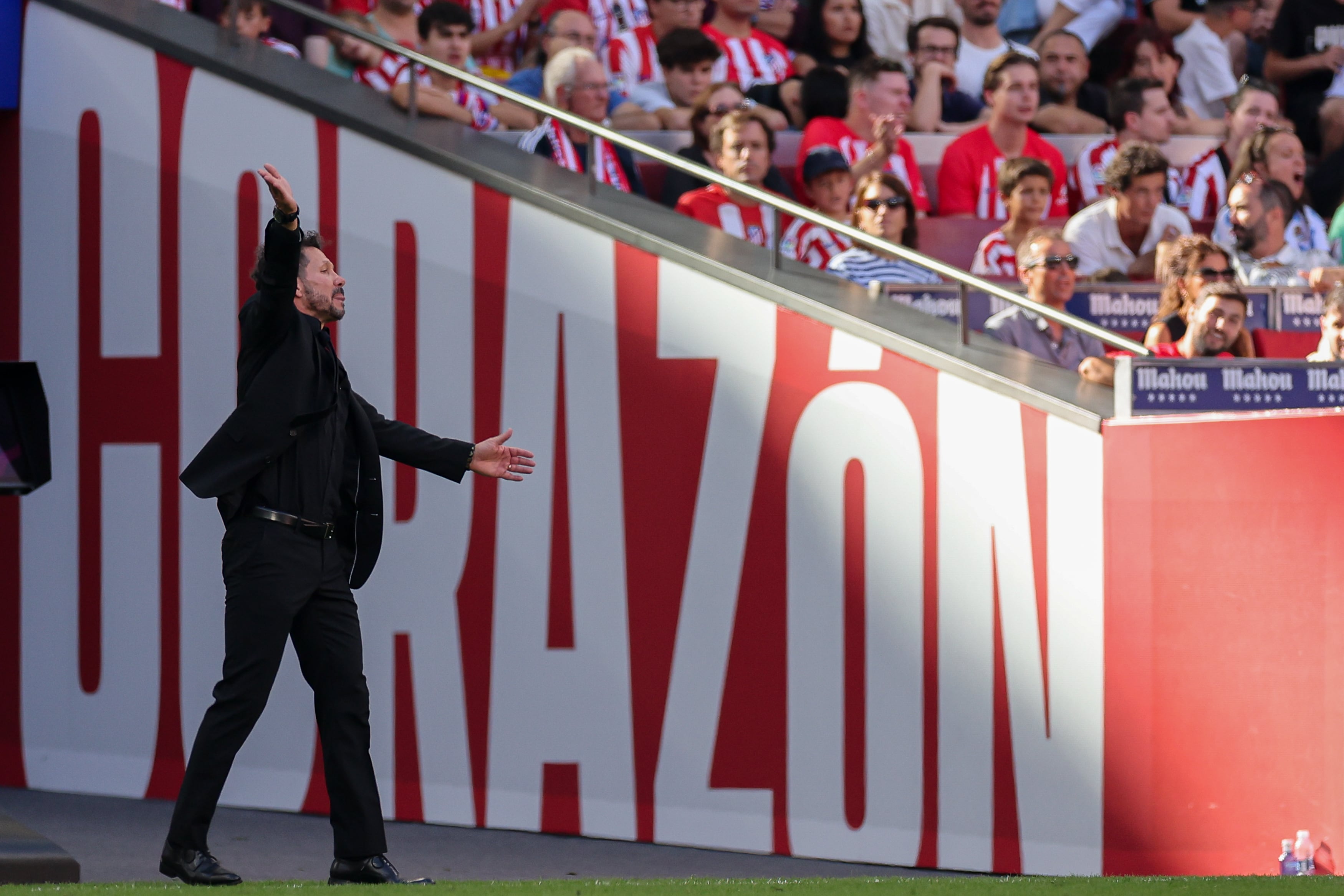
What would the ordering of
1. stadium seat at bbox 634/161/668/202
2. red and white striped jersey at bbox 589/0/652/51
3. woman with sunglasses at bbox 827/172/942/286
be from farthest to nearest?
red and white striped jersey at bbox 589/0/652/51 → woman with sunglasses at bbox 827/172/942/286 → stadium seat at bbox 634/161/668/202

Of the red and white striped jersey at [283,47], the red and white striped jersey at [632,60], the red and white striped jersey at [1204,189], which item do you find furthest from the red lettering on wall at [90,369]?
the red and white striped jersey at [1204,189]

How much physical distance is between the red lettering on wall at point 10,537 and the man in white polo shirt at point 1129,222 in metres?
4.51

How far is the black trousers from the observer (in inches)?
193

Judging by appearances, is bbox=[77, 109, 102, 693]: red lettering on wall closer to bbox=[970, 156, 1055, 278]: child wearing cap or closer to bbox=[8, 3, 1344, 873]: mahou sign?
bbox=[8, 3, 1344, 873]: mahou sign

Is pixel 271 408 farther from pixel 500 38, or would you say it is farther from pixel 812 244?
pixel 500 38

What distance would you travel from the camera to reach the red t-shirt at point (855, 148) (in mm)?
8812

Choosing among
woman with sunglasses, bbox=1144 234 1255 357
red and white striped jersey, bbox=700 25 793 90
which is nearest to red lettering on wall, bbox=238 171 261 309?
red and white striped jersey, bbox=700 25 793 90

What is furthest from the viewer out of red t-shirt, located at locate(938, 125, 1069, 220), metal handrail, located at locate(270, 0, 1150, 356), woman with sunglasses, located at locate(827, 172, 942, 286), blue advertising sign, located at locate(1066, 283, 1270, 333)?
red t-shirt, located at locate(938, 125, 1069, 220)

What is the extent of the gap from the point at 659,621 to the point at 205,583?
73.1 inches

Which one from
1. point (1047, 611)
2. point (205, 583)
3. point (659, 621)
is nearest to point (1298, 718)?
point (1047, 611)

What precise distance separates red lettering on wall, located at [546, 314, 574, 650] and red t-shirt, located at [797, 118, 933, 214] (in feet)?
7.04

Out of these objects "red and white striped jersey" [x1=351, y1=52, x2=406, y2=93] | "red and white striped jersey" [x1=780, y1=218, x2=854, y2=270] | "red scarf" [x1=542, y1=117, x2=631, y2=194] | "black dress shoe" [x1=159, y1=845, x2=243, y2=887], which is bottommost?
"black dress shoe" [x1=159, y1=845, x2=243, y2=887]

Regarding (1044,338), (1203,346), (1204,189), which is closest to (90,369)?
(1044,338)

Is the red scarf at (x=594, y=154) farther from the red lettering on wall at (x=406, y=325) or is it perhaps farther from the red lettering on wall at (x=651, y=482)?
the red lettering on wall at (x=406, y=325)
